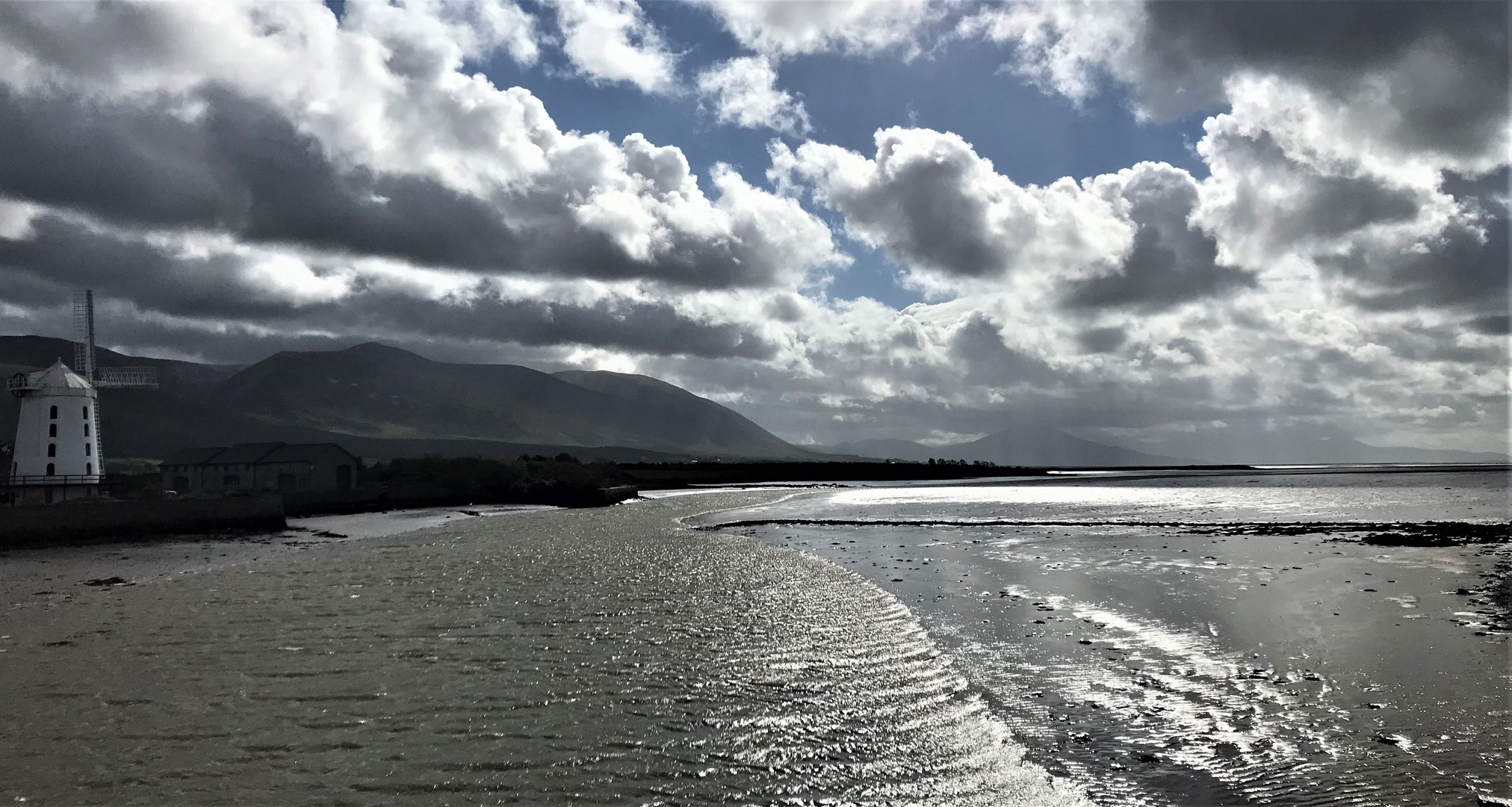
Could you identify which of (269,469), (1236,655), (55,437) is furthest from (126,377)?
(1236,655)

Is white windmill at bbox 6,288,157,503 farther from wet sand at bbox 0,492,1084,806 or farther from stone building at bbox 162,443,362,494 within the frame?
wet sand at bbox 0,492,1084,806

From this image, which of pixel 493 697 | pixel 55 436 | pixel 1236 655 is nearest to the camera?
pixel 493 697

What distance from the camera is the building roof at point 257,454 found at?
98188 mm

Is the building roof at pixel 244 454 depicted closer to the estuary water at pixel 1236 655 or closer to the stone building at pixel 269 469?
the stone building at pixel 269 469

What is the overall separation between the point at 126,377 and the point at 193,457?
20864mm

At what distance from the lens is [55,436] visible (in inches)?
2539

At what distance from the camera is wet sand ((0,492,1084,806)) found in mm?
9883

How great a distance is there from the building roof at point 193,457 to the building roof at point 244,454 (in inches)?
44.2

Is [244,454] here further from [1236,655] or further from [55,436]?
[1236,655]

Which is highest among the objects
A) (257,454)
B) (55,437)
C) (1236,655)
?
(55,437)

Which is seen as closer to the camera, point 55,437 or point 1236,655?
point 1236,655

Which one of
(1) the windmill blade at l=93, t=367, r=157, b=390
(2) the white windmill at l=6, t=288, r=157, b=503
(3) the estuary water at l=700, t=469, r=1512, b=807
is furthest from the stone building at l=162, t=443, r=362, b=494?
(3) the estuary water at l=700, t=469, r=1512, b=807

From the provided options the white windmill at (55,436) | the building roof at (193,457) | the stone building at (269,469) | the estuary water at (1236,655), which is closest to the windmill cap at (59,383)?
the white windmill at (55,436)

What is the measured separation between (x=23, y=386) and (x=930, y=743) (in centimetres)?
8076
